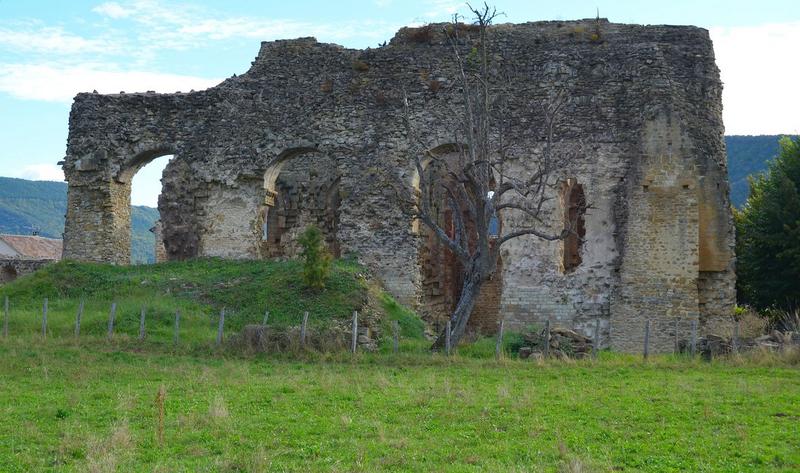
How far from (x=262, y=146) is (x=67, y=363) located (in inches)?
367

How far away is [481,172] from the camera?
58.0 feet

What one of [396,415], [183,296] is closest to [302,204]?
[183,296]

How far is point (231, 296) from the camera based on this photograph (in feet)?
67.1

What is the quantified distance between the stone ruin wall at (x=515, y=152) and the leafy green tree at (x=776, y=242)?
3.00 metres

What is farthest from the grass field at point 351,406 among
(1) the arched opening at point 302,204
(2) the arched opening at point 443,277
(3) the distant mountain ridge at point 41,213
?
(3) the distant mountain ridge at point 41,213

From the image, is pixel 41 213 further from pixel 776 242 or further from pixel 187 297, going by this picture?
pixel 776 242

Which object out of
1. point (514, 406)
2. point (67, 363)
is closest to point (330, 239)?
point (67, 363)

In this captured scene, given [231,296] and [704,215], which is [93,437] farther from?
[704,215]

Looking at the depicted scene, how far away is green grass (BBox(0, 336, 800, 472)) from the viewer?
8648 millimetres

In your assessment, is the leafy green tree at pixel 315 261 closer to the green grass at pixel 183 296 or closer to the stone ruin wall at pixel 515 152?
the green grass at pixel 183 296

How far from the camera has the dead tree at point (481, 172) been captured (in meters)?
17.3

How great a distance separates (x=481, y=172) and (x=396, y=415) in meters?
7.81

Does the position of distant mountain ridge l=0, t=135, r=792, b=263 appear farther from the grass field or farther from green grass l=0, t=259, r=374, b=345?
the grass field

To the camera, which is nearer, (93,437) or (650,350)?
(93,437)
